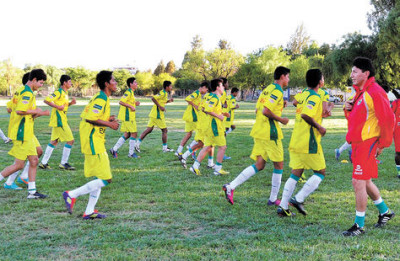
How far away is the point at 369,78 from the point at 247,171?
224 centimetres

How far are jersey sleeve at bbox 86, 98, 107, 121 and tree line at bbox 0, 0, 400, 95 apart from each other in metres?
20.1

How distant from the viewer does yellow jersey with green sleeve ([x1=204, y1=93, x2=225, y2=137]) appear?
25.2ft

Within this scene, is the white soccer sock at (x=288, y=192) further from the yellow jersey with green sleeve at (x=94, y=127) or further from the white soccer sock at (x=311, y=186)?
the yellow jersey with green sleeve at (x=94, y=127)

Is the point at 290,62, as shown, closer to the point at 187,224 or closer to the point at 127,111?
the point at 127,111

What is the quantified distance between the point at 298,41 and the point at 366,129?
99.4m

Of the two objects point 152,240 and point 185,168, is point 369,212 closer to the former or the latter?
point 152,240

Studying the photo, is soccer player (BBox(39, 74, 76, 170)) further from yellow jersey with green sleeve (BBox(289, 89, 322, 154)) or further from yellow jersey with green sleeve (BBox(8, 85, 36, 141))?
yellow jersey with green sleeve (BBox(289, 89, 322, 154))

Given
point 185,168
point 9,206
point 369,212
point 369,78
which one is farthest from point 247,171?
point 9,206

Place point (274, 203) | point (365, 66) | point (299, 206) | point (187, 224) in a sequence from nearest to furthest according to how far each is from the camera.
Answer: point (365, 66) < point (187, 224) < point (299, 206) < point (274, 203)

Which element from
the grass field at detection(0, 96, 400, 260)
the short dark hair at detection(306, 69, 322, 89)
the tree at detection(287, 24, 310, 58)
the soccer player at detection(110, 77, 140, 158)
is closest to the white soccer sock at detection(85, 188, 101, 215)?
the grass field at detection(0, 96, 400, 260)

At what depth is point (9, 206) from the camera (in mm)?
5430

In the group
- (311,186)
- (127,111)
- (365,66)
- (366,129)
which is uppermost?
(365,66)

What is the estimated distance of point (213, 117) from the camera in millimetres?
7820

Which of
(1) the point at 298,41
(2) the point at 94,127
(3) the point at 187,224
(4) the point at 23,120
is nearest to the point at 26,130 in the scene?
(4) the point at 23,120
